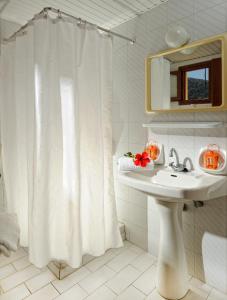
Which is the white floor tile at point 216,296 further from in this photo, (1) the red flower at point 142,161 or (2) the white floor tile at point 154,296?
(1) the red flower at point 142,161

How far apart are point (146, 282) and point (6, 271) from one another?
3.77ft

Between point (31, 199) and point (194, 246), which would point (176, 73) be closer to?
point (194, 246)

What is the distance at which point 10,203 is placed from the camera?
2.01m

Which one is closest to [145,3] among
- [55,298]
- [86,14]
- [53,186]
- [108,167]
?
[86,14]

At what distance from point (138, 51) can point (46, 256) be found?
1.85 metres

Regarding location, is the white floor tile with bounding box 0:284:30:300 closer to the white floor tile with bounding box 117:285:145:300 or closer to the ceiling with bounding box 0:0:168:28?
the white floor tile with bounding box 117:285:145:300

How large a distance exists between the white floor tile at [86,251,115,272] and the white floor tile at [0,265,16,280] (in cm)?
63

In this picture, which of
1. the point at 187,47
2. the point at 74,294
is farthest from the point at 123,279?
the point at 187,47

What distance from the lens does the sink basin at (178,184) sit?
44.9 inches

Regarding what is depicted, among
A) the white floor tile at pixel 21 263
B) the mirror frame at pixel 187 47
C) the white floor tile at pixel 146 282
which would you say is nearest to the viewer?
the mirror frame at pixel 187 47

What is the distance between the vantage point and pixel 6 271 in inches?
70.2

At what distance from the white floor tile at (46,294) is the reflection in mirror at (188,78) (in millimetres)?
1596

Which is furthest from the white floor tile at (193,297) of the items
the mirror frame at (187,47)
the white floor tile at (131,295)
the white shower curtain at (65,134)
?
the mirror frame at (187,47)

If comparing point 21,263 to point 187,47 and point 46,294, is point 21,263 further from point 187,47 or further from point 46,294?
point 187,47
